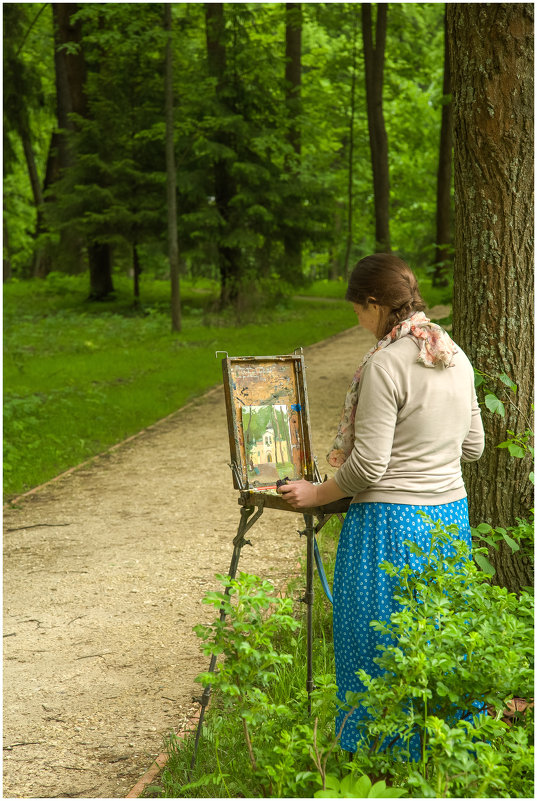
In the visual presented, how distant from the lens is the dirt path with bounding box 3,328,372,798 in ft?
12.7

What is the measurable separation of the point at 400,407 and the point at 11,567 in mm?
4593

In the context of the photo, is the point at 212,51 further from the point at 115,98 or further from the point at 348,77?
the point at 348,77

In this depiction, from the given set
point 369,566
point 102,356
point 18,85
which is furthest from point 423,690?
point 18,85

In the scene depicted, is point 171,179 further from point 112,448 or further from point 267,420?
point 267,420

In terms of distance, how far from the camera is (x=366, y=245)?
147 ft

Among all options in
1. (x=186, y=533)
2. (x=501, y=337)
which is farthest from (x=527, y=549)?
(x=186, y=533)

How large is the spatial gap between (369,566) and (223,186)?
19.9 metres

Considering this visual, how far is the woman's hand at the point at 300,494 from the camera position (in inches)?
116

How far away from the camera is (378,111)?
70.4 ft

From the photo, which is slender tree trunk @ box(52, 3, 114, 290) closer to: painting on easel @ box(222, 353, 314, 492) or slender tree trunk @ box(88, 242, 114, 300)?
slender tree trunk @ box(88, 242, 114, 300)

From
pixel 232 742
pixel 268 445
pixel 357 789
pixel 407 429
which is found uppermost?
pixel 407 429

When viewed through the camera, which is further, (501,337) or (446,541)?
(501,337)

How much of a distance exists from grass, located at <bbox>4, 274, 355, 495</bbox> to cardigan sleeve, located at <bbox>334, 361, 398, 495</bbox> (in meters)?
6.57

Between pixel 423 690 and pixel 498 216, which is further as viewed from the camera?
pixel 498 216
